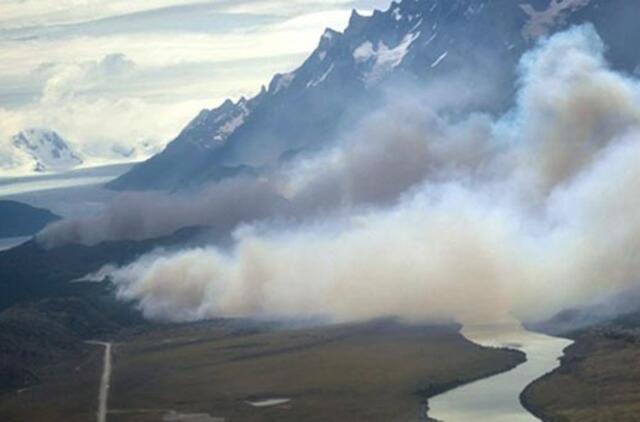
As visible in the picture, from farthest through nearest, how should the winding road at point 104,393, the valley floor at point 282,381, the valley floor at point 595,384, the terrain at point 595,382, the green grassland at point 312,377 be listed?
the winding road at point 104,393 < the valley floor at point 282,381 < the green grassland at point 312,377 < the terrain at point 595,382 < the valley floor at point 595,384

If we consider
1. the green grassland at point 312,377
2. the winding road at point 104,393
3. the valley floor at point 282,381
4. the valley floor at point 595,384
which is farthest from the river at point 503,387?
the winding road at point 104,393

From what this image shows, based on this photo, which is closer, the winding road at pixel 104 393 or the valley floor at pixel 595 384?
the valley floor at pixel 595 384

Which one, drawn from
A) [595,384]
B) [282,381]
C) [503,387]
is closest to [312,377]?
[282,381]

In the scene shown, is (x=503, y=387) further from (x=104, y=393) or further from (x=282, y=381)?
(x=104, y=393)

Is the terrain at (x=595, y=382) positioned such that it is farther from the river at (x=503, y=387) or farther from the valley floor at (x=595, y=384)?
the river at (x=503, y=387)

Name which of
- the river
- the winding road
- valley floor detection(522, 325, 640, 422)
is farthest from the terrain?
the winding road

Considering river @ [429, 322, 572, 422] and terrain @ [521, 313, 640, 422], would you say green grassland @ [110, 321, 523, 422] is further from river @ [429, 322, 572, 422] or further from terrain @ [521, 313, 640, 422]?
terrain @ [521, 313, 640, 422]

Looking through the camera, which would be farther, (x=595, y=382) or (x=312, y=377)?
(x=312, y=377)
